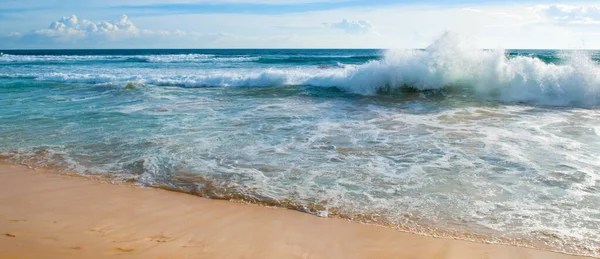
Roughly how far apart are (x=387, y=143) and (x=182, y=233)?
12.9ft

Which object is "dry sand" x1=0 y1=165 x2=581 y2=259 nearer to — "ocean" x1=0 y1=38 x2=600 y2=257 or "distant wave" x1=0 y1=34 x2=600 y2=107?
"ocean" x1=0 y1=38 x2=600 y2=257

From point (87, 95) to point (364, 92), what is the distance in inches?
350

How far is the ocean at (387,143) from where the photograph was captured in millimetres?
3977

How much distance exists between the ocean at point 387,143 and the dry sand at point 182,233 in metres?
0.24

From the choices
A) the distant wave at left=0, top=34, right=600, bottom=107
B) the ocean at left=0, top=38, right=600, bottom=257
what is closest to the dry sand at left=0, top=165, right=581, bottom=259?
the ocean at left=0, top=38, right=600, bottom=257

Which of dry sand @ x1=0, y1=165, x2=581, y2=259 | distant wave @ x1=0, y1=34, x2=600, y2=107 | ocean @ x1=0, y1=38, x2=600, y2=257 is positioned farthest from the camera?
distant wave @ x1=0, y1=34, x2=600, y2=107

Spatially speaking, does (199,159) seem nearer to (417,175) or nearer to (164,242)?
(164,242)

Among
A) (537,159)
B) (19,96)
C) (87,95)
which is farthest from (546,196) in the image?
(19,96)

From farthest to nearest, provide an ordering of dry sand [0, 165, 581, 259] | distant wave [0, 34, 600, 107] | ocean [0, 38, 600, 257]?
distant wave [0, 34, 600, 107]
ocean [0, 38, 600, 257]
dry sand [0, 165, 581, 259]

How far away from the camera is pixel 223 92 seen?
13641 millimetres

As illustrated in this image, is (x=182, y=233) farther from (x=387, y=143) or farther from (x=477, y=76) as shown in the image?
(x=477, y=76)

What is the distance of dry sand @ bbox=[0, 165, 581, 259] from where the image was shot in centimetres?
307

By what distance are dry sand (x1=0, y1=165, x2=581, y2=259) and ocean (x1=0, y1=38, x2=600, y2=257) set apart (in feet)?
0.77

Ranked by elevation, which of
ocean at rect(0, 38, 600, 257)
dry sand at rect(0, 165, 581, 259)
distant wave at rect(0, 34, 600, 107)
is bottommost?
dry sand at rect(0, 165, 581, 259)
